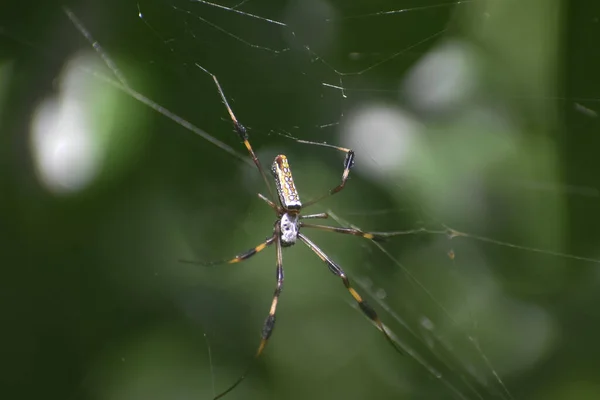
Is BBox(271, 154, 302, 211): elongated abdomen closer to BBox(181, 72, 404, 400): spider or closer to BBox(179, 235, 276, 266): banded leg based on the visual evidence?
BBox(181, 72, 404, 400): spider

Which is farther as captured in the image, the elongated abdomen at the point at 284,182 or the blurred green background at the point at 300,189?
the blurred green background at the point at 300,189

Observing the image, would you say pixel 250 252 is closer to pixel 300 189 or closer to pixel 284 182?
pixel 284 182

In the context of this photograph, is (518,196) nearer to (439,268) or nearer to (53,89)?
(439,268)

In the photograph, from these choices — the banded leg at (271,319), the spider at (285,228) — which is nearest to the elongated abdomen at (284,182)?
the spider at (285,228)

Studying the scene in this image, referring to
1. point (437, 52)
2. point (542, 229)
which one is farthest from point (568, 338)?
point (437, 52)

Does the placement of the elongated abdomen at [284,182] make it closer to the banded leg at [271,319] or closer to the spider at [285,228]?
the spider at [285,228]
